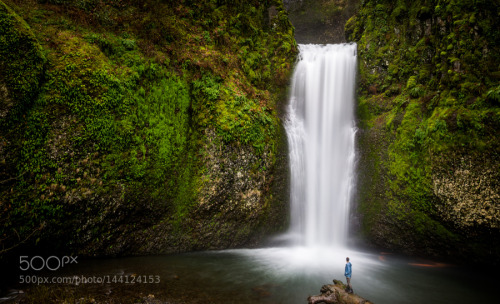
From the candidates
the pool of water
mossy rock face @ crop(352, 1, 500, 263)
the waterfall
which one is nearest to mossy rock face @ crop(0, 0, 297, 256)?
the pool of water

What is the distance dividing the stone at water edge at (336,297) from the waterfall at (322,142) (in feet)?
15.3

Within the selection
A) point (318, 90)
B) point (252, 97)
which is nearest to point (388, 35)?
point (318, 90)

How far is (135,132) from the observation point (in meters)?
7.48

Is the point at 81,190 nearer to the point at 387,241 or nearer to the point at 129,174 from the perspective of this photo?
the point at 129,174

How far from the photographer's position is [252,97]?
1048cm

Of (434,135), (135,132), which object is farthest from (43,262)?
(434,135)

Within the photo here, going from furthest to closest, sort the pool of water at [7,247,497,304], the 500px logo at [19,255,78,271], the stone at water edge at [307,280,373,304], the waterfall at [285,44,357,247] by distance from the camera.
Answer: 1. the waterfall at [285,44,357,247]
2. the 500px logo at [19,255,78,271]
3. the pool of water at [7,247,497,304]
4. the stone at water edge at [307,280,373,304]

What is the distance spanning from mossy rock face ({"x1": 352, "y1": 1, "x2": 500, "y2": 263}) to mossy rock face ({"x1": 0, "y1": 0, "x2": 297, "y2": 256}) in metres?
4.35

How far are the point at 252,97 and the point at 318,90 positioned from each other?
422 cm

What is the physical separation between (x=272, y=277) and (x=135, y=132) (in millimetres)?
6160

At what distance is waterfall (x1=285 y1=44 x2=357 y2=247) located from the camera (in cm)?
1030

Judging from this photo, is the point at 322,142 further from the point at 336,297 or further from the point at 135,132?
the point at 135,132

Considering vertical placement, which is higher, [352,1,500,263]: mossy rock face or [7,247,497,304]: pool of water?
[352,1,500,263]: mossy rock face

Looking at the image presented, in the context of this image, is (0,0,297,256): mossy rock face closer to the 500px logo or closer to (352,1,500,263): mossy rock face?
the 500px logo
